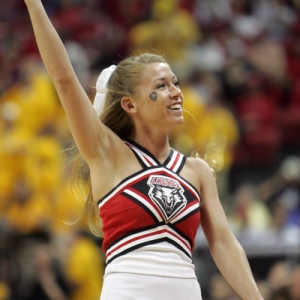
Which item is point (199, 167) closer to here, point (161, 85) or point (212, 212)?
point (212, 212)

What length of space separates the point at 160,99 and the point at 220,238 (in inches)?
25.5

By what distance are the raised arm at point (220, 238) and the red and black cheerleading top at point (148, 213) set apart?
17 centimetres

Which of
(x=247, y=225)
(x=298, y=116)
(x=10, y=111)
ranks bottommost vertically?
(x=247, y=225)

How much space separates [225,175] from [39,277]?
282 cm

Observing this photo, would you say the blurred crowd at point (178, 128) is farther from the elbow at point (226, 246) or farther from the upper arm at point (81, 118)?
the upper arm at point (81, 118)

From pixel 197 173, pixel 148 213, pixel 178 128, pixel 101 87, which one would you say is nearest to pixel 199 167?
pixel 197 173

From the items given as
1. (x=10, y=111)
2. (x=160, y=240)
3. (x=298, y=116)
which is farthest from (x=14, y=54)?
(x=160, y=240)

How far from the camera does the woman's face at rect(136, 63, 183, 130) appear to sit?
2936 mm

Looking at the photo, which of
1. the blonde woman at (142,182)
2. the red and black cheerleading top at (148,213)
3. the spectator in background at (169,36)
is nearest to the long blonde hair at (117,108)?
the blonde woman at (142,182)

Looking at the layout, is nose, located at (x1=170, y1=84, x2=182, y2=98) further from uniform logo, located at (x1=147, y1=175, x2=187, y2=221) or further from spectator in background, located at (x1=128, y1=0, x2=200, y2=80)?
spectator in background, located at (x1=128, y1=0, x2=200, y2=80)

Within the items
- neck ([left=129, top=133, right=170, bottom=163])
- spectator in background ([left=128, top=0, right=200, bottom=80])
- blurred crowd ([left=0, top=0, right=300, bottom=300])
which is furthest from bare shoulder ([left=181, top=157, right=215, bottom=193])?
spectator in background ([left=128, top=0, right=200, bottom=80])

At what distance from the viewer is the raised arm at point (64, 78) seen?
266cm

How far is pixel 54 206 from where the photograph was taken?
706cm

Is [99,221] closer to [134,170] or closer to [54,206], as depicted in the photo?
[134,170]
